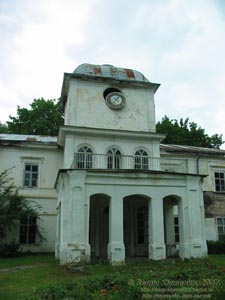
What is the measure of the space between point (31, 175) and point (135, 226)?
24.0 ft

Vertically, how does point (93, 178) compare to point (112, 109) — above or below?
below

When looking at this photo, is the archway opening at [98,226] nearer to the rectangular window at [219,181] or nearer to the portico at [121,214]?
the portico at [121,214]

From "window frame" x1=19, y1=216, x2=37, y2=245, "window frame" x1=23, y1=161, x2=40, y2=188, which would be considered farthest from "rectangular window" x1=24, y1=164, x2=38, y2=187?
"window frame" x1=19, y1=216, x2=37, y2=245

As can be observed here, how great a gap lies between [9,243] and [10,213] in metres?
1.66

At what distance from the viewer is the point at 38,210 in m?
20.6

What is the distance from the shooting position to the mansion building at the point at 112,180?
1396 centimetres

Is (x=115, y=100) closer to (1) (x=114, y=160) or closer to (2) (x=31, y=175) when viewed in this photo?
(1) (x=114, y=160)

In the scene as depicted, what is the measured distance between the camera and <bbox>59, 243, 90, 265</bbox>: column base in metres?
13.0

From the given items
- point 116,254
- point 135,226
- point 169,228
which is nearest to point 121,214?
point 116,254

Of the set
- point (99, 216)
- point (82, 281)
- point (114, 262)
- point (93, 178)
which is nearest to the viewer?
point (82, 281)

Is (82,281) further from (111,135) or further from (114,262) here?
(111,135)

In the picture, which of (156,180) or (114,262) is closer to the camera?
(114,262)

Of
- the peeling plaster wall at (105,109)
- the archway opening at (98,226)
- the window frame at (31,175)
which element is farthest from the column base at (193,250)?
the window frame at (31,175)

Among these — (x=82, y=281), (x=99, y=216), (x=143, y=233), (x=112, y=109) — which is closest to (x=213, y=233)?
(x=143, y=233)
